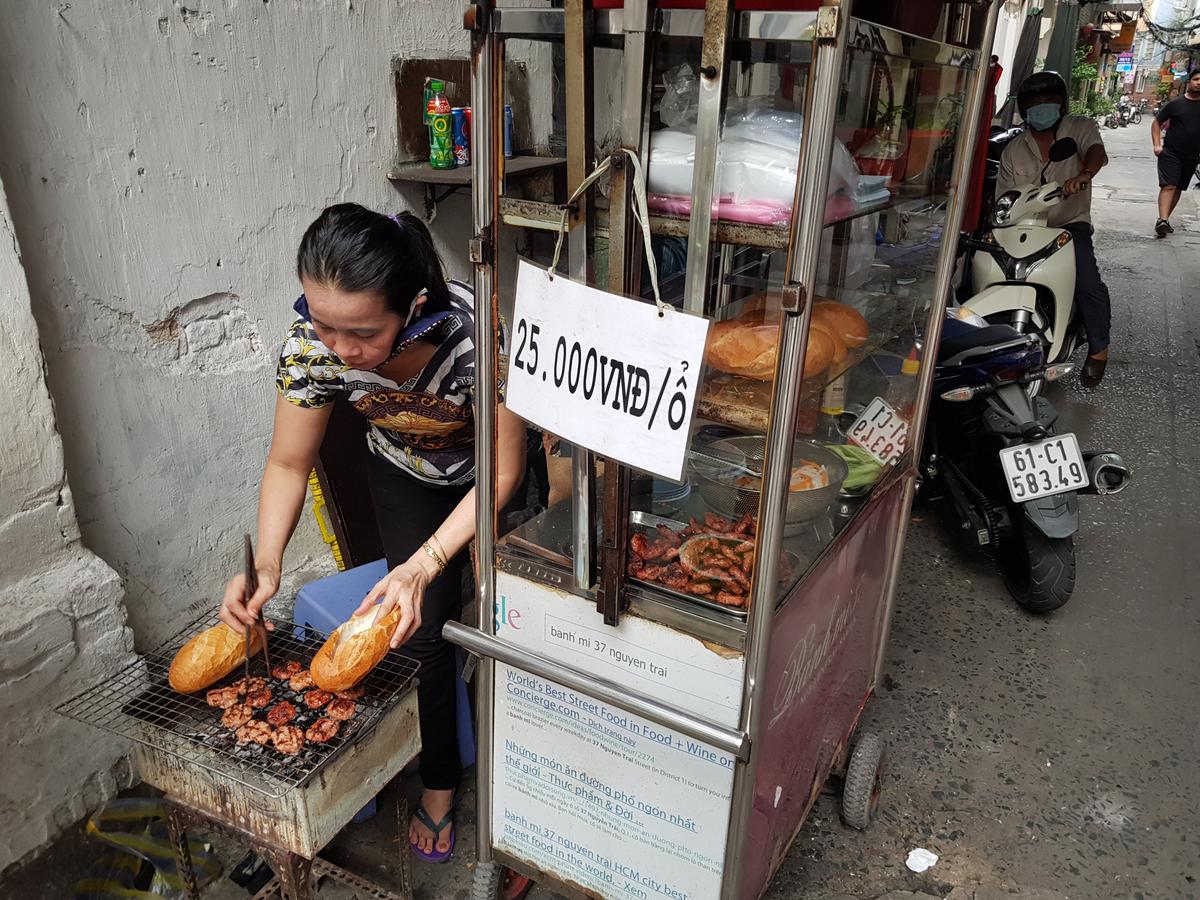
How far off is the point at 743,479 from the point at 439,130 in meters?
2.08

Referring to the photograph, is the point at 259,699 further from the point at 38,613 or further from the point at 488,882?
the point at 488,882

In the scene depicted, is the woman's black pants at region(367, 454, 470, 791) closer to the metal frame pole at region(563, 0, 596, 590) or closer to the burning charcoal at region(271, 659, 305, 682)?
the burning charcoal at region(271, 659, 305, 682)

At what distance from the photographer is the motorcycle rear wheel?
3457 mm

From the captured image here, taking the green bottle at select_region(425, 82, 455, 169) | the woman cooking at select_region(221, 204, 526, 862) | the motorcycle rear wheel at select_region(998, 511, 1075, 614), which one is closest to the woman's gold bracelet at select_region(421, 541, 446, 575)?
the woman cooking at select_region(221, 204, 526, 862)

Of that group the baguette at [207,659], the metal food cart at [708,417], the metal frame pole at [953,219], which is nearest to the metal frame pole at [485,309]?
the metal food cart at [708,417]

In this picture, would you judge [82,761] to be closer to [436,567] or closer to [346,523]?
[346,523]

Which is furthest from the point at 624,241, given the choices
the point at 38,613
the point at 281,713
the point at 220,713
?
the point at 38,613

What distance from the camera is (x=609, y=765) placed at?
187 centimetres

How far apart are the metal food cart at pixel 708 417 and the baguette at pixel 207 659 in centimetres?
58

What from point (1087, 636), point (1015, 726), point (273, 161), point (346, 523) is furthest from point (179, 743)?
point (1087, 636)

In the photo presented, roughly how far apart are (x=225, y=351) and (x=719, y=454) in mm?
1653

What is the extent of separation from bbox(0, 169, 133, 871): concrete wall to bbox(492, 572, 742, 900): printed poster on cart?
115 cm

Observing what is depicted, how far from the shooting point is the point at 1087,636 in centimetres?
348

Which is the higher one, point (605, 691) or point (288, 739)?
point (605, 691)
